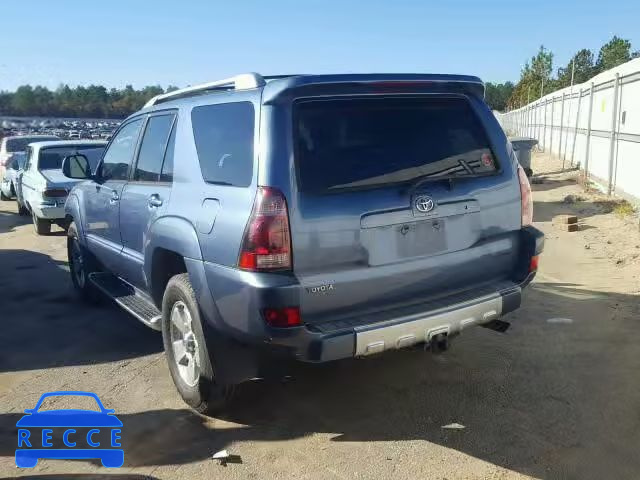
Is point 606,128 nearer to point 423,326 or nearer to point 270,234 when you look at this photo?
point 423,326

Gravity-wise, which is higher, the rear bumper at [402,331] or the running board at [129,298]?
the rear bumper at [402,331]

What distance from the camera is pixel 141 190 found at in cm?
452

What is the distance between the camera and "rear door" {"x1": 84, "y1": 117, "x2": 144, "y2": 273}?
502 cm

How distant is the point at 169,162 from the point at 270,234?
1.42m

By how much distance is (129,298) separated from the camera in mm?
4934

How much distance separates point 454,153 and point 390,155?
49cm

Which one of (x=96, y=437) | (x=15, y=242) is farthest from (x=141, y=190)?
(x=15, y=242)

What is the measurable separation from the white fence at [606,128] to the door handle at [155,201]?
4.10 m

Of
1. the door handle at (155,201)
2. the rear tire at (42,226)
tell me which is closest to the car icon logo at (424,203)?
the door handle at (155,201)

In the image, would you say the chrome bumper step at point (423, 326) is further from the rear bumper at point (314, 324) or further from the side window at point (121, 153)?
the side window at point (121, 153)

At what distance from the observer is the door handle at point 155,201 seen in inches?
162

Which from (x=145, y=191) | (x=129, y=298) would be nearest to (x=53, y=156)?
(x=129, y=298)

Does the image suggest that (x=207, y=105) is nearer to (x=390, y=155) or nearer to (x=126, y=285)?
(x=390, y=155)

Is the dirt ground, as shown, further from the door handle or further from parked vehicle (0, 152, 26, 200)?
parked vehicle (0, 152, 26, 200)
